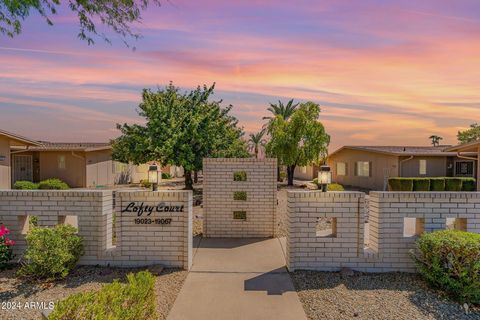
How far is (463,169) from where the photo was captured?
2309cm

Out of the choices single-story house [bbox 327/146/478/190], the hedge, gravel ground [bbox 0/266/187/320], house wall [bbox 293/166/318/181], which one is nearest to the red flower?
gravel ground [bbox 0/266/187/320]

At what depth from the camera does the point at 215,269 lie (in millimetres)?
6020

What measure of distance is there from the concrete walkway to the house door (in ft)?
69.5

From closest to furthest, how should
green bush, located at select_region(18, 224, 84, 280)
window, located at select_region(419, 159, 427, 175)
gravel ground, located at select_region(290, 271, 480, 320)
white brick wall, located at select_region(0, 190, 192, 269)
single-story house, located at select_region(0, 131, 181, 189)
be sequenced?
gravel ground, located at select_region(290, 271, 480, 320), green bush, located at select_region(18, 224, 84, 280), white brick wall, located at select_region(0, 190, 192, 269), window, located at select_region(419, 159, 427, 175), single-story house, located at select_region(0, 131, 181, 189)

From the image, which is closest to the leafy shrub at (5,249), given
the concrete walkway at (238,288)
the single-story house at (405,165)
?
the concrete walkway at (238,288)

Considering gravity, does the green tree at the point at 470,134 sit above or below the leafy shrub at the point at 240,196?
above

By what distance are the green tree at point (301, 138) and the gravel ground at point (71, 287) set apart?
1878 cm

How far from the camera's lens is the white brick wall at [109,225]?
5.89 m

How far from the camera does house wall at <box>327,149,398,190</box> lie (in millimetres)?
22188

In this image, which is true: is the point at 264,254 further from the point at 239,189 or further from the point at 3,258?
the point at 3,258


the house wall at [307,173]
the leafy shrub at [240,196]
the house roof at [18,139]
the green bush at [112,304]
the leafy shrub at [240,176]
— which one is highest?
the house roof at [18,139]

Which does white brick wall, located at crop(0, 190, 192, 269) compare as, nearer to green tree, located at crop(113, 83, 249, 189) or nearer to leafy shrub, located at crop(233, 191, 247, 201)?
leafy shrub, located at crop(233, 191, 247, 201)

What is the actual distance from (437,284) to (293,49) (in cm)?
616

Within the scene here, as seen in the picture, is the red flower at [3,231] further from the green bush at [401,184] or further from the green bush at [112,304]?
the green bush at [401,184]
